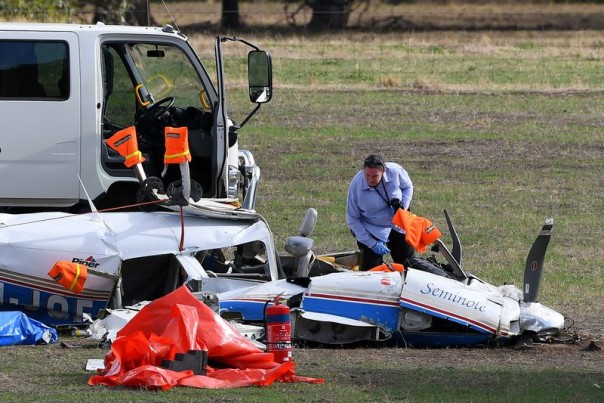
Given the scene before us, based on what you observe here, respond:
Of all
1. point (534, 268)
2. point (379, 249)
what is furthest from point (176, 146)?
point (534, 268)

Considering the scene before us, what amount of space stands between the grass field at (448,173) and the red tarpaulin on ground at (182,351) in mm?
133

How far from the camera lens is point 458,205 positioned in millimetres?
17531

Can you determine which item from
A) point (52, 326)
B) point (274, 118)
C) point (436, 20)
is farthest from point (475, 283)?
point (436, 20)

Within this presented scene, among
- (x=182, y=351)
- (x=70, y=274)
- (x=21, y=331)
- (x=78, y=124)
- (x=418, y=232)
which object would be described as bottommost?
(x=21, y=331)

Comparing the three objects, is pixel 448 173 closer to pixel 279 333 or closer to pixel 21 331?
pixel 21 331

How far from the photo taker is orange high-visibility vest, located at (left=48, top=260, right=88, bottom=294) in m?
9.98

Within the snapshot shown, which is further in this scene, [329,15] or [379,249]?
[329,15]

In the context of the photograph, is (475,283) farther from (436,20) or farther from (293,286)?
(436,20)

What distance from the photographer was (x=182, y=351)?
27.5ft

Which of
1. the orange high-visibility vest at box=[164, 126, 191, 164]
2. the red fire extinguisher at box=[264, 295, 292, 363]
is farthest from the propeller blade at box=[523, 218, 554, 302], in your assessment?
the orange high-visibility vest at box=[164, 126, 191, 164]

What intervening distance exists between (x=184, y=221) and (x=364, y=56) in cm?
2589

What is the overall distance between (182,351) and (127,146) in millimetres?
2818

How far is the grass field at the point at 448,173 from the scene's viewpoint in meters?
8.47

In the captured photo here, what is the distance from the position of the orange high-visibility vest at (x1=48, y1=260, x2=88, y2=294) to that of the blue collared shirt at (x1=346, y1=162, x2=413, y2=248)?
10.1ft
